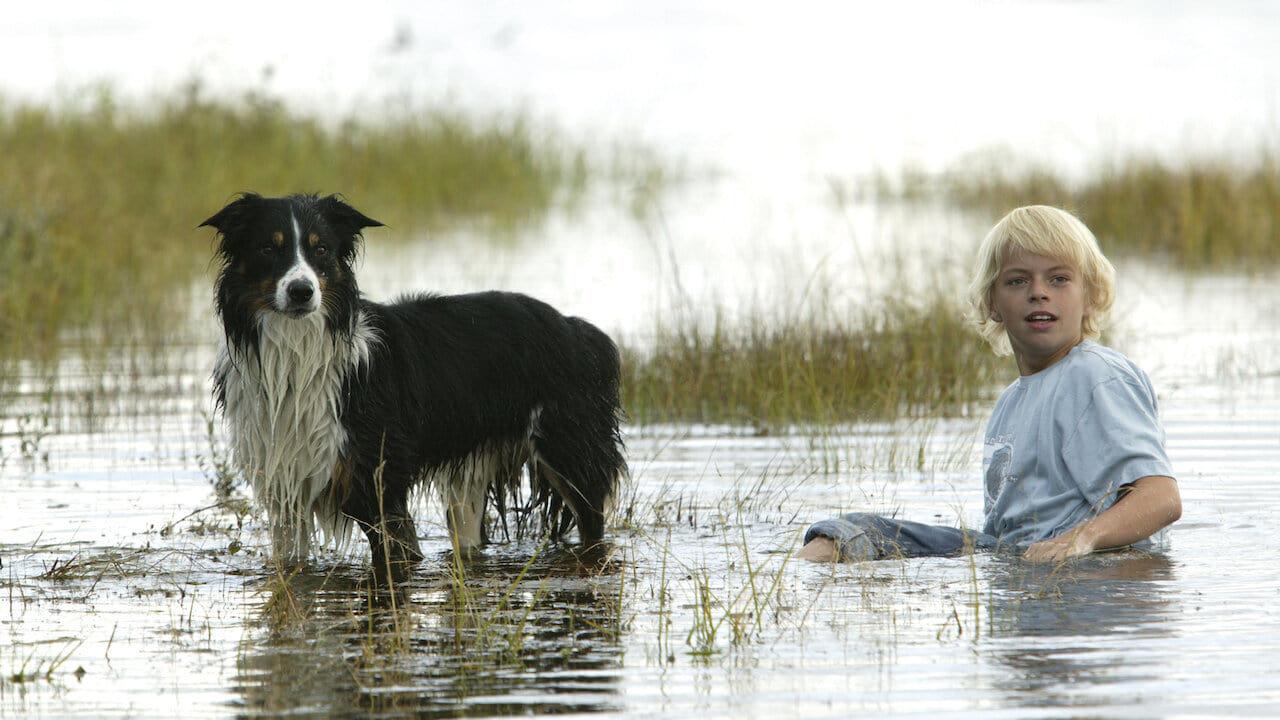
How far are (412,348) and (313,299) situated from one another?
0.65m

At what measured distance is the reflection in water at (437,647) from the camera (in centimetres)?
439

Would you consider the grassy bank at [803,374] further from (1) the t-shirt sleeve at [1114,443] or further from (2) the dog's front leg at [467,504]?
(1) the t-shirt sleeve at [1114,443]

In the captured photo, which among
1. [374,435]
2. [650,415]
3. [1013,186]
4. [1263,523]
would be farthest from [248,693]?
[1013,186]

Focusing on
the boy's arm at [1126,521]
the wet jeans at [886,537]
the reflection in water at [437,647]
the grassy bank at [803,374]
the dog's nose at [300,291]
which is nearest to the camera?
the reflection in water at [437,647]

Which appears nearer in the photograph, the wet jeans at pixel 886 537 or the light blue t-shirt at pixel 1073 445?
the light blue t-shirt at pixel 1073 445

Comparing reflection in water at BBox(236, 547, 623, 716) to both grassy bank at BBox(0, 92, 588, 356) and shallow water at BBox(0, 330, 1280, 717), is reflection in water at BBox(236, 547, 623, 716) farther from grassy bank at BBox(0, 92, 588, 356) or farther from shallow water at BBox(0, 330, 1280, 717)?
grassy bank at BBox(0, 92, 588, 356)

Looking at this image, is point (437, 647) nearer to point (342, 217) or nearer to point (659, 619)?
point (659, 619)

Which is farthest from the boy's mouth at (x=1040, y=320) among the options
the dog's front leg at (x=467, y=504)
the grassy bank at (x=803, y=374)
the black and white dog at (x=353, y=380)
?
the grassy bank at (x=803, y=374)

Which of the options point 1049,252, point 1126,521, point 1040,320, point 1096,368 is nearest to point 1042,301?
point 1040,320

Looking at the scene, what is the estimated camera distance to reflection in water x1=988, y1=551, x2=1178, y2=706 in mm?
4414

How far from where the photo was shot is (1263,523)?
22.7ft

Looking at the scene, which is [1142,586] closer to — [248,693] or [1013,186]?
[248,693]

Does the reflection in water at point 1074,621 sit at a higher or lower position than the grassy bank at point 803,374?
lower

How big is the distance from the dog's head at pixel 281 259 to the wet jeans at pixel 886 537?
2.19 metres
